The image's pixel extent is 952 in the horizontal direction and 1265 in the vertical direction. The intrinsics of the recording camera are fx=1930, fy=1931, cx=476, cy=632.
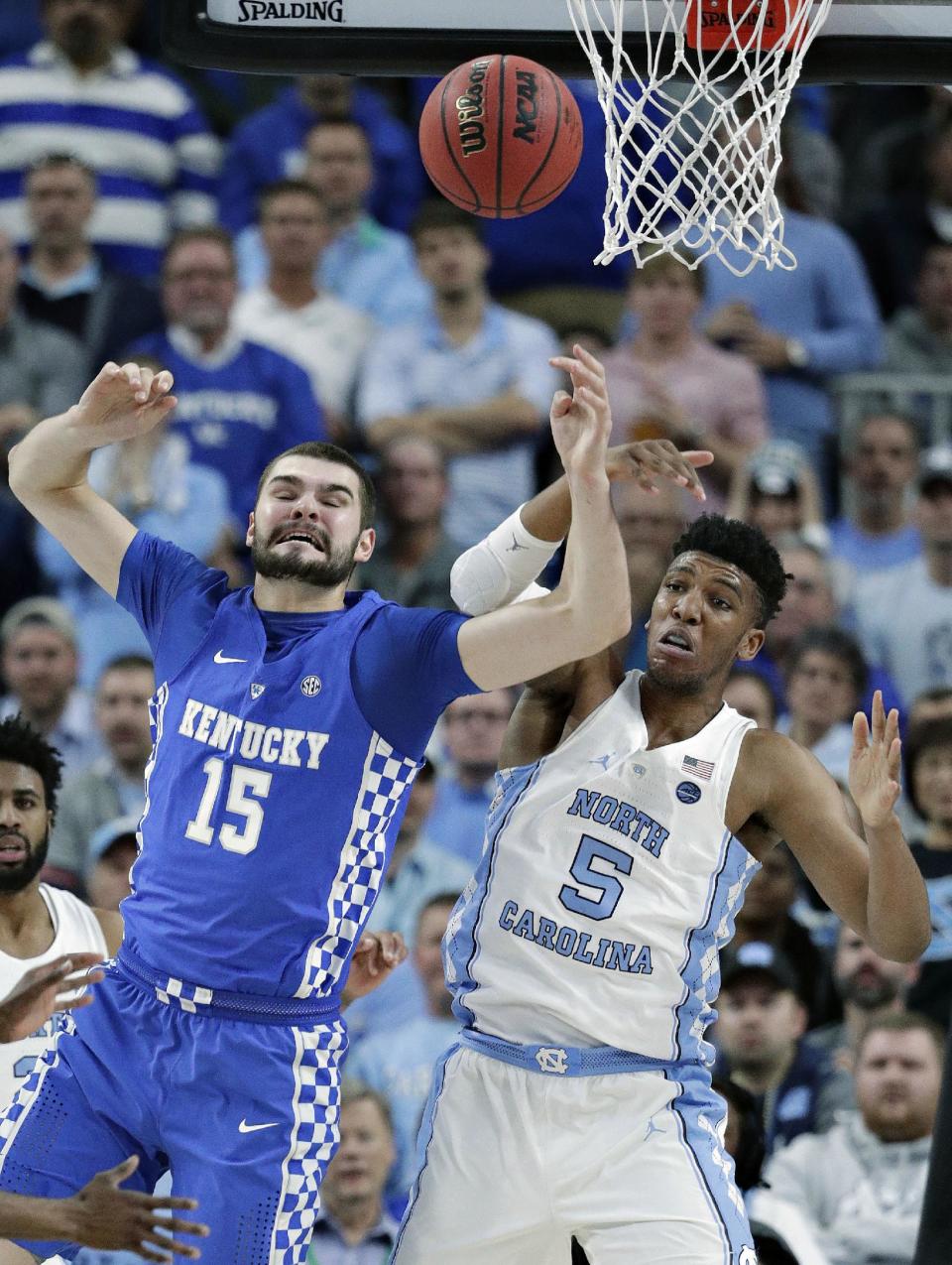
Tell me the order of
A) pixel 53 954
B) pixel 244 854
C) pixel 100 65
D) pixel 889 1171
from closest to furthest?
1. pixel 244 854
2. pixel 53 954
3. pixel 889 1171
4. pixel 100 65

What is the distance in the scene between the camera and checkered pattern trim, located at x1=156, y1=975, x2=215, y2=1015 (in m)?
4.43

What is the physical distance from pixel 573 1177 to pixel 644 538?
14.4 feet

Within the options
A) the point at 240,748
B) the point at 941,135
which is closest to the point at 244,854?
the point at 240,748

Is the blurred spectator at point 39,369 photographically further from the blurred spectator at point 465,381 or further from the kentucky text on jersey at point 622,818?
the kentucky text on jersey at point 622,818

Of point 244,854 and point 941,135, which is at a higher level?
point 941,135

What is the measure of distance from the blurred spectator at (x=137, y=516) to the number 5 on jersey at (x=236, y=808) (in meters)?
4.17

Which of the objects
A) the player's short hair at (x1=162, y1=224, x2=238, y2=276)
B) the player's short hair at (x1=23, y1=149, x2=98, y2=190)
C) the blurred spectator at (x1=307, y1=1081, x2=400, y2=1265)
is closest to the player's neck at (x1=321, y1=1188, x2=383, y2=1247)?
the blurred spectator at (x1=307, y1=1081, x2=400, y2=1265)

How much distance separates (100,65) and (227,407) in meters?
1.98

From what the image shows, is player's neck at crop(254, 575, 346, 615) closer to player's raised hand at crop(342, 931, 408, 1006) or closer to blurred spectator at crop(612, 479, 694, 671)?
player's raised hand at crop(342, 931, 408, 1006)

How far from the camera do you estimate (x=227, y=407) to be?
351 inches

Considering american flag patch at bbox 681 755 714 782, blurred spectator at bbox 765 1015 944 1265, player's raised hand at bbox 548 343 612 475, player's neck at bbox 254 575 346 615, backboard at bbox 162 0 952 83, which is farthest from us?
blurred spectator at bbox 765 1015 944 1265

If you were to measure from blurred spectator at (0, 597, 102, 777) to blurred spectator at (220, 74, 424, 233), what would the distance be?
2.50m

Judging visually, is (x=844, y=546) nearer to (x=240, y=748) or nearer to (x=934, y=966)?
(x=934, y=966)

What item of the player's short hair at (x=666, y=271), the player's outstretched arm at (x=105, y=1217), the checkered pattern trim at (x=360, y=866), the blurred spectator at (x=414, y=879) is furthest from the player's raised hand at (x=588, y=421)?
the player's short hair at (x=666, y=271)
